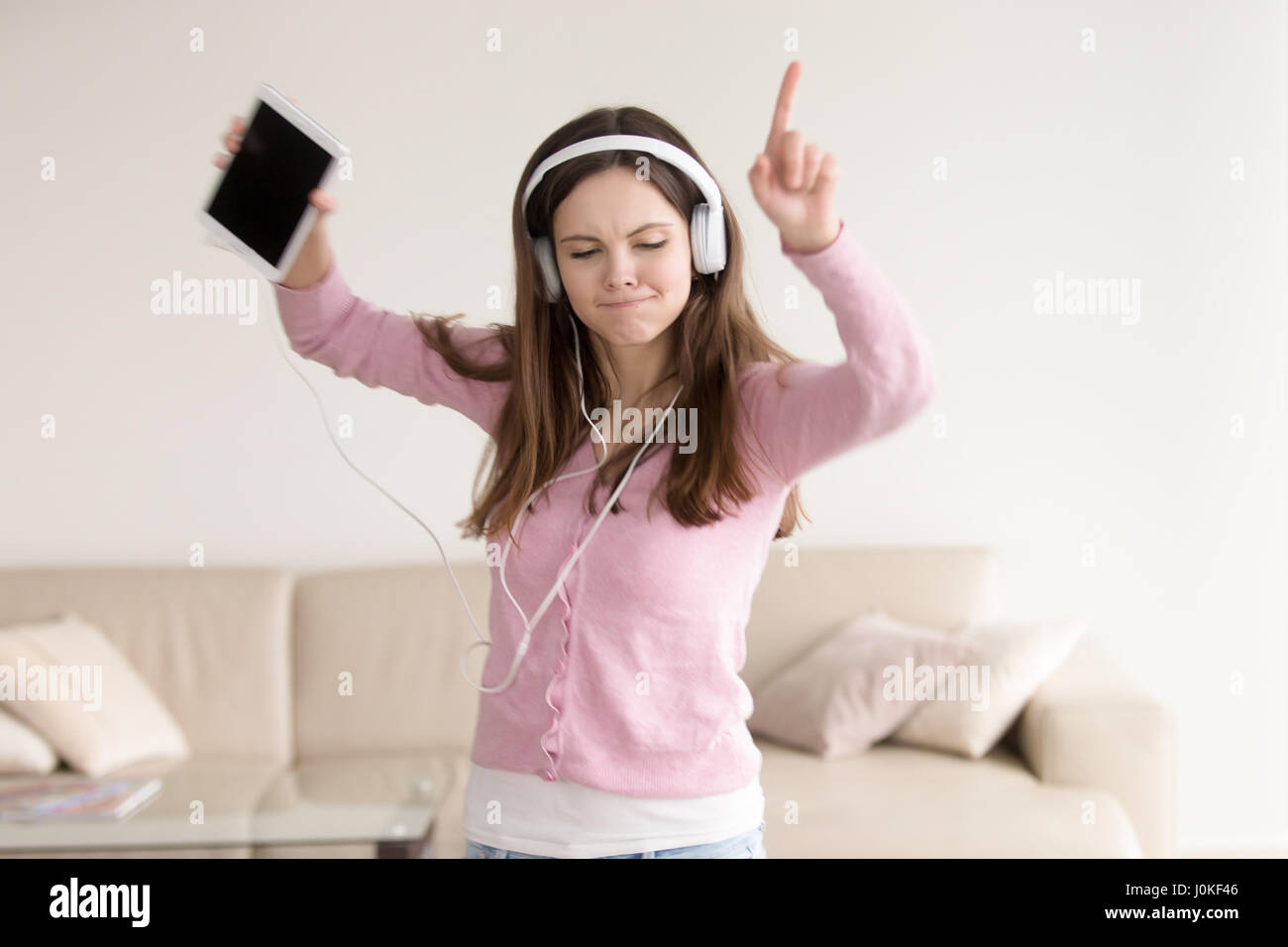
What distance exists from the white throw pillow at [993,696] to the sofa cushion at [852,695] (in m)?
0.04

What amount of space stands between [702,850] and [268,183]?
663 millimetres

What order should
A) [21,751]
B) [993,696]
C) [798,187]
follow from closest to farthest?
[798,187], [21,751], [993,696]

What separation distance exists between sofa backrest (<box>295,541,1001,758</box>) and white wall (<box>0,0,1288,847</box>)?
6.2 inches

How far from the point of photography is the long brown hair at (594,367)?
97 cm

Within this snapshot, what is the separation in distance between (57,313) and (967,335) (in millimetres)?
2091

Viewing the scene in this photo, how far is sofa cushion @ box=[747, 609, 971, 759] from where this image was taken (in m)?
2.36

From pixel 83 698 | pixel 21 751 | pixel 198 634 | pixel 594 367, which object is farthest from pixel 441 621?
pixel 594 367

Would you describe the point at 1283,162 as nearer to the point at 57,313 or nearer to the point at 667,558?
the point at 667,558

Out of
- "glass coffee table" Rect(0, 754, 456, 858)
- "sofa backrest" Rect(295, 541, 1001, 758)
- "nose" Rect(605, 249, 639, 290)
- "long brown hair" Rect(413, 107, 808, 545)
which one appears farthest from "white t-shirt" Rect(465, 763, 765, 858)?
"sofa backrest" Rect(295, 541, 1001, 758)

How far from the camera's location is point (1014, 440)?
2.84m

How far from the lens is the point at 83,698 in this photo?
93.2 inches

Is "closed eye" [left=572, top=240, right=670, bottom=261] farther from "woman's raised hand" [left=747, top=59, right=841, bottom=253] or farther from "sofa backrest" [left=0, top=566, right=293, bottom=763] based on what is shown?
"sofa backrest" [left=0, top=566, right=293, bottom=763]

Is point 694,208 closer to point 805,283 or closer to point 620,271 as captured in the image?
point 620,271
